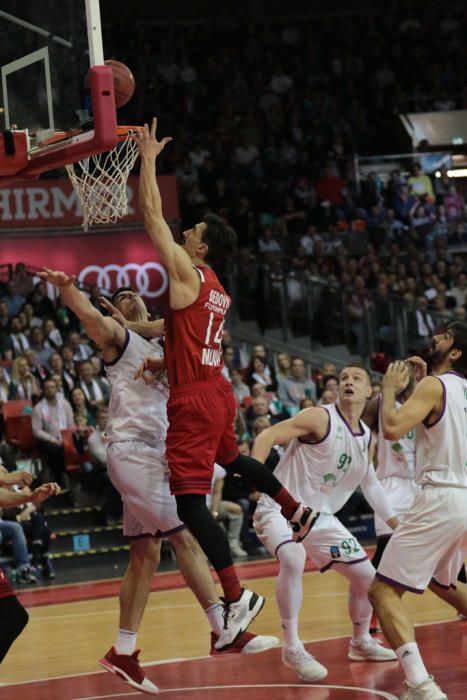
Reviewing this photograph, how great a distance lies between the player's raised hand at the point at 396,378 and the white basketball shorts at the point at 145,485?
4.74 ft

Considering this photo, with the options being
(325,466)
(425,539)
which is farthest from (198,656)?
(425,539)

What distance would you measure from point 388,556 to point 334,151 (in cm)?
1808

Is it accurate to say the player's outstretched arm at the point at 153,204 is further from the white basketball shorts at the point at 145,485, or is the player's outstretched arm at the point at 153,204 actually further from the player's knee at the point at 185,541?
the player's knee at the point at 185,541

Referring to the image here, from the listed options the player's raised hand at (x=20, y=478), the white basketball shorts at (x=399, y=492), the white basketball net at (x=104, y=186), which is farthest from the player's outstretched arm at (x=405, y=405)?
the white basketball shorts at (x=399, y=492)

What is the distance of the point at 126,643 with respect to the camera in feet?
22.6

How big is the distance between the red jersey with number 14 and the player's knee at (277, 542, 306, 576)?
148 cm

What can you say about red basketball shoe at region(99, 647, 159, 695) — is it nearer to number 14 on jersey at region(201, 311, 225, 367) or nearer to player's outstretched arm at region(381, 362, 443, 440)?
number 14 on jersey at region(201, 311, 225, 367)

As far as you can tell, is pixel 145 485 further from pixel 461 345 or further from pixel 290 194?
pixel 290 194

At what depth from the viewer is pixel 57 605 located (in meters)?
11.5

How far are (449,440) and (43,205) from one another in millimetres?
14973

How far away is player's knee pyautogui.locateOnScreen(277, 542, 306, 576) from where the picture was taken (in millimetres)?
7332

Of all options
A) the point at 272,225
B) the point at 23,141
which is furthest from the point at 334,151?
the point at 23,141

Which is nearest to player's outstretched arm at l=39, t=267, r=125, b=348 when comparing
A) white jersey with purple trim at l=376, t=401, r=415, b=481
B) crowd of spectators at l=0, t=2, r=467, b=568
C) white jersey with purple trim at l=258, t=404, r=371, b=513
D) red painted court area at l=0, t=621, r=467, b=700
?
white jersey with purple trim at l=258, t=404, r=371, b=513

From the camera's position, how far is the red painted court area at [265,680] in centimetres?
659
